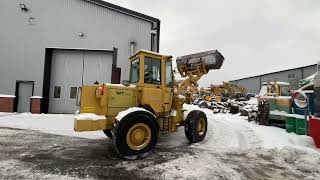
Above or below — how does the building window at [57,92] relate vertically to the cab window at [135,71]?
below

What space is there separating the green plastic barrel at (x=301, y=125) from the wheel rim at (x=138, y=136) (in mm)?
5455

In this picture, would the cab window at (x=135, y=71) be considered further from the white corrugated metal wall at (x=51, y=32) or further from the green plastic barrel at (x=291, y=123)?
the white corrugated metal wall at (x=51, y=32)

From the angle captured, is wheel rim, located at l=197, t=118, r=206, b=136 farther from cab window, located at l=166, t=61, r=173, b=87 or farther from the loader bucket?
the loader bucket

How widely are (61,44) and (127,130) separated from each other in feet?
43.5

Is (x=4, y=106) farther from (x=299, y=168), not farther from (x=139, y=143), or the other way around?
(x=299, y=168)

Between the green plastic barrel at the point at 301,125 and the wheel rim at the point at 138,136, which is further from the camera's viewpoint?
the green plastic barrel at the point at 301,125

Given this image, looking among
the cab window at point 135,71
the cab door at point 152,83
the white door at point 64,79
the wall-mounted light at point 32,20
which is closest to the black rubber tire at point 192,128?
the cab door at point 152,83

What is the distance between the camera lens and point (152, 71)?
8.11m

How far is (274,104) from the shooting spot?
12.6 metres

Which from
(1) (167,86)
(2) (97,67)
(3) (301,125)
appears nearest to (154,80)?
(1) (167,86)

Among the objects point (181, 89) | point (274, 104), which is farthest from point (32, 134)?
point (274, 104)

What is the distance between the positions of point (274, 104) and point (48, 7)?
591 inches

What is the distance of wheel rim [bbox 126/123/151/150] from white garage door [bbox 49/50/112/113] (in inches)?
463

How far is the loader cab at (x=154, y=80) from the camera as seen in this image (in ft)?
25.8
